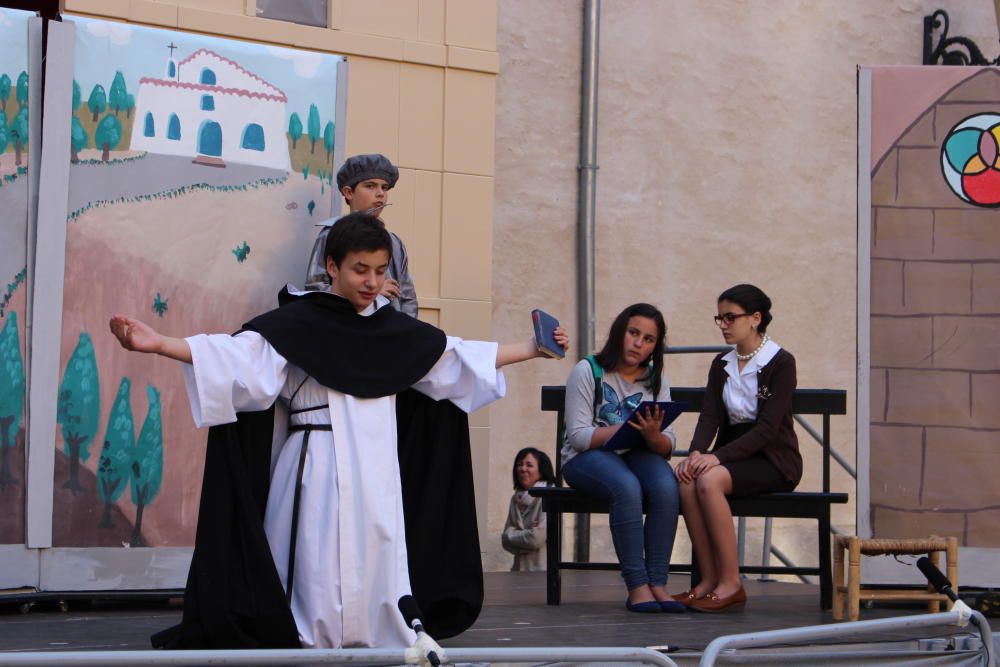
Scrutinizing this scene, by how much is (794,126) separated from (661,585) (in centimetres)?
561

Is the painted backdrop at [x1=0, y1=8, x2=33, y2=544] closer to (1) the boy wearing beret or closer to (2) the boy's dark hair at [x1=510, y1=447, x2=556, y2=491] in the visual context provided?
(1) the boy wearing beret

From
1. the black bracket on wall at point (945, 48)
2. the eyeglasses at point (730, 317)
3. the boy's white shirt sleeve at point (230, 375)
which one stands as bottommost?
the boy's white shirt sleeve at point (230, 375)

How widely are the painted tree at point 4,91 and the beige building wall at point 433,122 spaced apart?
1200 millimetres

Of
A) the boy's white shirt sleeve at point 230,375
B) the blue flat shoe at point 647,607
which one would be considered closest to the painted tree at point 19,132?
the boy's white shirt sleeve at point 230,375

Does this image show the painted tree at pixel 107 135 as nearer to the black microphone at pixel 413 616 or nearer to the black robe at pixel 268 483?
the black robe at pixel 268 483

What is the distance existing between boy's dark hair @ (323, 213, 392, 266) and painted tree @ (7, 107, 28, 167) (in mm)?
1822

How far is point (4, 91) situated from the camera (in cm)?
584

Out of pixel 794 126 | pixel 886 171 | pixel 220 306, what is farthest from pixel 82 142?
pixel 794 126

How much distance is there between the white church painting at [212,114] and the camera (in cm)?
609

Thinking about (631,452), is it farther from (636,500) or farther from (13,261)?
(13,261)

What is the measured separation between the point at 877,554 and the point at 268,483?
8.21 ft

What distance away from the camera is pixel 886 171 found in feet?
21.6

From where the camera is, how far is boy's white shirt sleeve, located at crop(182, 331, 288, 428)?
4367 millimetres

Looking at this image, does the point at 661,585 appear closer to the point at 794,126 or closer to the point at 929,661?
the point at 929,661
